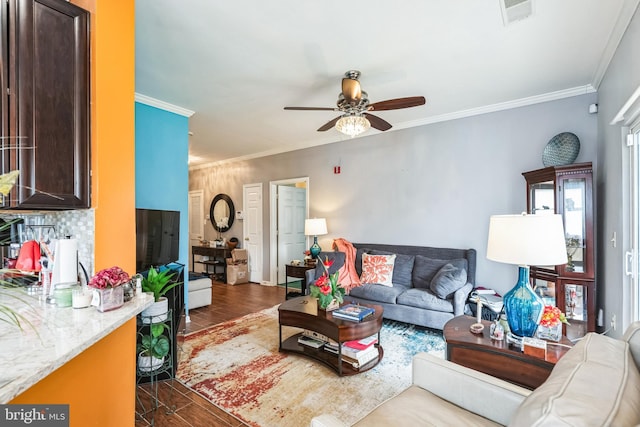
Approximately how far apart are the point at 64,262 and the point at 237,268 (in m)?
4.69

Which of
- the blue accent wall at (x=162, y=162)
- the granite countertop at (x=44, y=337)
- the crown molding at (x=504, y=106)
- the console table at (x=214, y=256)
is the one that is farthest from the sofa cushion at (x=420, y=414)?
the console table at (x=214, y=256)

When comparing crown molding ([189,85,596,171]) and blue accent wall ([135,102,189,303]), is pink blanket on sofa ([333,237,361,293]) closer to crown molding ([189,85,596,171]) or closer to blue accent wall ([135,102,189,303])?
crown molding ([189,85,596,171])

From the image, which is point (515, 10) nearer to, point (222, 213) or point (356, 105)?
point (356, 105)

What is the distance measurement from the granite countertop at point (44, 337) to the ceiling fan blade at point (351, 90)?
2.10 meters

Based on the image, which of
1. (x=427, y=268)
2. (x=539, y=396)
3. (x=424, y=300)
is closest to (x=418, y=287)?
(x=427, y=268)

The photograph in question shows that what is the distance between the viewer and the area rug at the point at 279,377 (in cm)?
208

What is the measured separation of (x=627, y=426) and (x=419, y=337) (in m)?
2.84

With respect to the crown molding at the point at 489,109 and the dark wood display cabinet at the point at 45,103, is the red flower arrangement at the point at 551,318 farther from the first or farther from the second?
the crown molding at the point at 489,109

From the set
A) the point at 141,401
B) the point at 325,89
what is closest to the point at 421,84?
the point at 325,89

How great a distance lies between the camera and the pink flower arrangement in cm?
135

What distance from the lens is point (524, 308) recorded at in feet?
5.55

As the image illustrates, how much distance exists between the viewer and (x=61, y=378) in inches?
48.3

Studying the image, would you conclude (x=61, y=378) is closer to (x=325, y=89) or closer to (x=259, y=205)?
(x=325, y=89)

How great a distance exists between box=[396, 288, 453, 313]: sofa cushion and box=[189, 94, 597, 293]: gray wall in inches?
31.5
